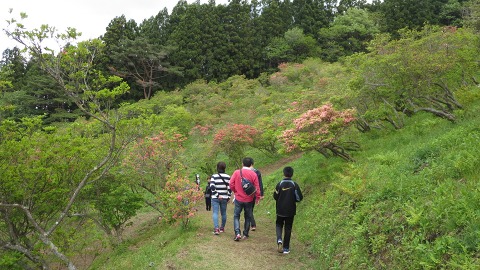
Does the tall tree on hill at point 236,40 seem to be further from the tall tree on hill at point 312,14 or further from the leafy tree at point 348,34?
the leafy tree at point 348,34

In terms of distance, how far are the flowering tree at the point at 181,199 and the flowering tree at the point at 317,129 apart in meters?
2.75

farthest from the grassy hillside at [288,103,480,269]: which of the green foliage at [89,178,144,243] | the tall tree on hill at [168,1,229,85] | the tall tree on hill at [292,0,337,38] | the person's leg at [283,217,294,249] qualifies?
the tall tree on hill at [292,0,337,38]

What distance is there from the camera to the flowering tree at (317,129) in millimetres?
8820

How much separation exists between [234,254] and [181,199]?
87.1 inches

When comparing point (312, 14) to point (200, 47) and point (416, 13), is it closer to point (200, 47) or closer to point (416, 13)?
point (416, 13)

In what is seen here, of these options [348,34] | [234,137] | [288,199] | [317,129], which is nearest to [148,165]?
[234,137]

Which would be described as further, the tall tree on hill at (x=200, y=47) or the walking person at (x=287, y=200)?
the tall tree on hill at (x=200, y=47)

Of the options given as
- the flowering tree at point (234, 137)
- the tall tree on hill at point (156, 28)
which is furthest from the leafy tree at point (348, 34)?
the flowering tree at point (234, 137)

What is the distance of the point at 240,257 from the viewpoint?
20.3ft

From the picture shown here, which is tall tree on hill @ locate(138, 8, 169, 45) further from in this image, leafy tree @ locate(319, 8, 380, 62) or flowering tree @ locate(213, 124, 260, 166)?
flowering tree @ locate(213, 124, 260, 166)

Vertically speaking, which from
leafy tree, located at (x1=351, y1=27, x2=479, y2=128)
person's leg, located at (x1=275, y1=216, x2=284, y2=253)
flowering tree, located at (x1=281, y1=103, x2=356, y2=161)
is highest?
leafy tree, located at (x1=351, y1=27, x2=479, y2=128)

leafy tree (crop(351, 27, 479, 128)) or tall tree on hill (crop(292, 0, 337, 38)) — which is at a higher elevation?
tall tree on hill (crop(292, 0, 337, 38))

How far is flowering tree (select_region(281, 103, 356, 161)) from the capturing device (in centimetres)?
882

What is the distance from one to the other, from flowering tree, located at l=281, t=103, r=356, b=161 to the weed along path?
8.27ft
